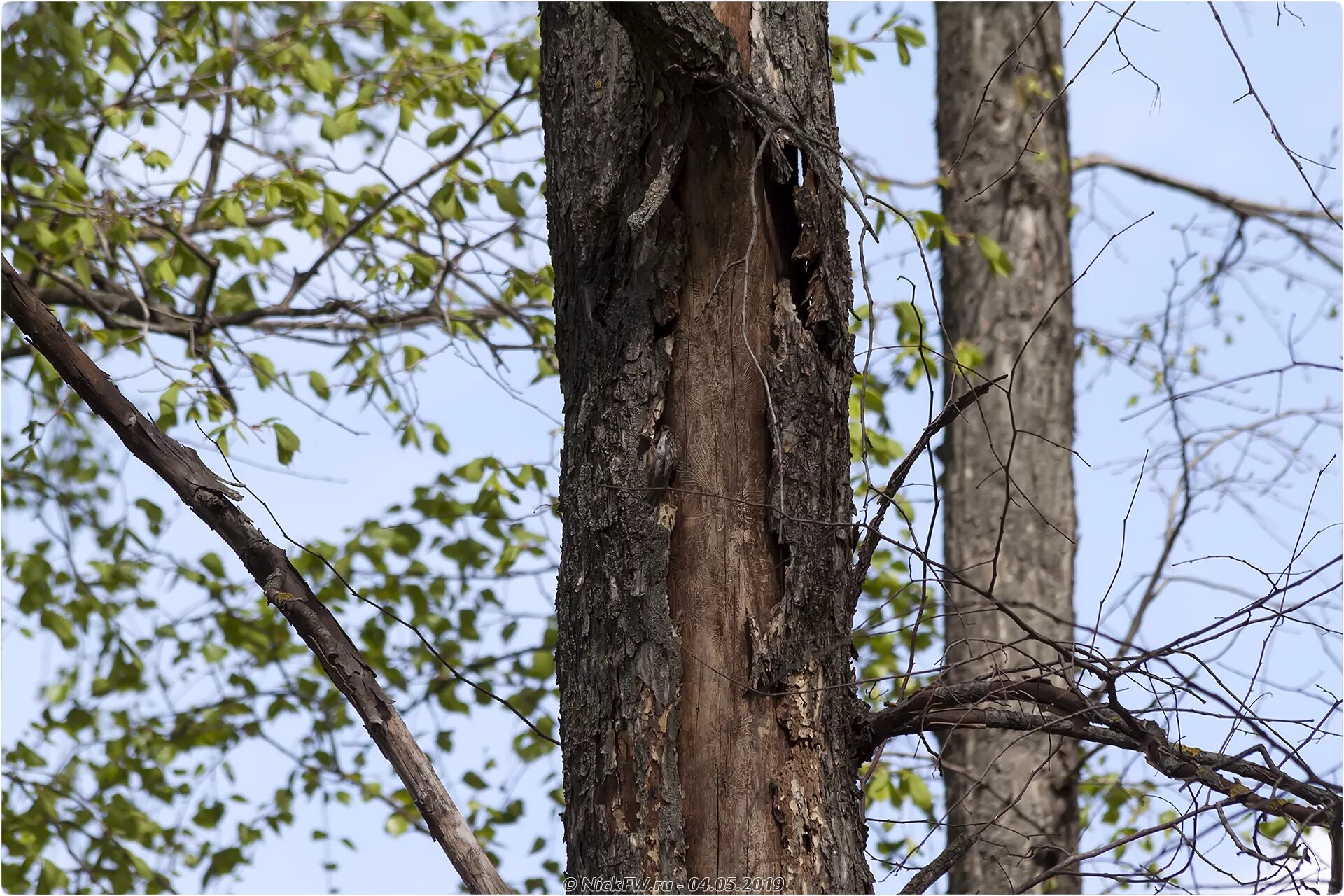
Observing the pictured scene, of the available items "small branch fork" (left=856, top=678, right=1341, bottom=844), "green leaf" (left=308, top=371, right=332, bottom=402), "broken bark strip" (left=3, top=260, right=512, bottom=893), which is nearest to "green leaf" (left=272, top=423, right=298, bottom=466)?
"green leaf" (left=308, top=371, right=332, bottom=402)

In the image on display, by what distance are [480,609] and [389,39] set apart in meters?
2.51

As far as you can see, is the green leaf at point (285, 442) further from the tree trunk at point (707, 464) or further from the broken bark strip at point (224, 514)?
the tree trunk at point (707, 464)

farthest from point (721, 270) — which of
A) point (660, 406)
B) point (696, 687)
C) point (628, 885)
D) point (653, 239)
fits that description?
point (628, 885)

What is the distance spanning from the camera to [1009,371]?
3988 mm

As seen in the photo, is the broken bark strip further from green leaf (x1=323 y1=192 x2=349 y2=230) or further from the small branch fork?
green leaf (x1=323 y1=192 x2=349 y2=230)

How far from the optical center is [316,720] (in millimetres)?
4848

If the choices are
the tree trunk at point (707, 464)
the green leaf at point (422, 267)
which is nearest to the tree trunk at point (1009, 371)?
the green leaf at point (422, 267)

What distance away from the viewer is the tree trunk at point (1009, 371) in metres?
3.87

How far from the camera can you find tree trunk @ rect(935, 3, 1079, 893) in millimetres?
3865

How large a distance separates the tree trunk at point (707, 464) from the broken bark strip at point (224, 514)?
288mm

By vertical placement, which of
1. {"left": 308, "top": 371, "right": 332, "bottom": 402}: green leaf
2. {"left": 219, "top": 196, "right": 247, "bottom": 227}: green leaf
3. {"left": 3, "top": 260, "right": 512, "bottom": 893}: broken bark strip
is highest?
{"left": 219, "top": 196, "right": 247, "bottom": 227}: green leaf

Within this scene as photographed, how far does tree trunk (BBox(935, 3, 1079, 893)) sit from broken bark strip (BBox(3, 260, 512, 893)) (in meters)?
2.51

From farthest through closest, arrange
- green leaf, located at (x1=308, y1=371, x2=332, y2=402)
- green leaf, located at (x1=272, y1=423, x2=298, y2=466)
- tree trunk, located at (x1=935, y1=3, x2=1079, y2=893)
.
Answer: green leaf, located at (x1=308, y1=371, x2=332, y2=402), tree trunk, located at (x1=935, y1=3, x2=1079, y2=893), green leaf, located at (x1=272, y1=423, x2=298, y2=466)

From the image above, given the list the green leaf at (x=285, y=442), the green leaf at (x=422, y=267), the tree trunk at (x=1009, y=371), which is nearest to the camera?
the green leaf at (x=285, y=442)
